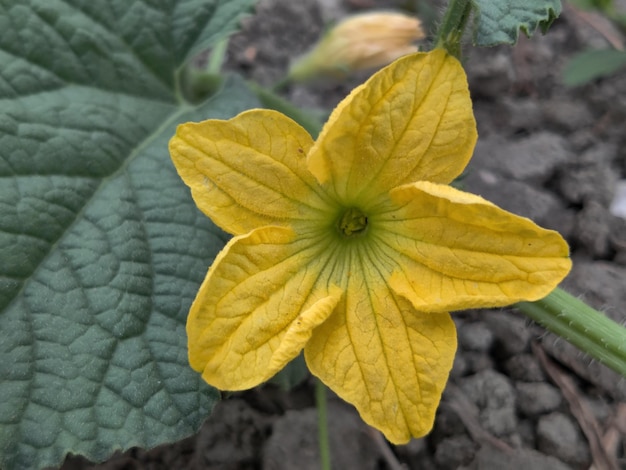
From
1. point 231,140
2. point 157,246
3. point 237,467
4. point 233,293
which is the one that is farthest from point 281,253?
point 237,467

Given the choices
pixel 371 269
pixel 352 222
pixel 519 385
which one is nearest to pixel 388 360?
pixel 371 269

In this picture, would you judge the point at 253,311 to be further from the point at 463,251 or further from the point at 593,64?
the point at 593,64

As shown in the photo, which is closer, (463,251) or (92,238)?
(463,251)

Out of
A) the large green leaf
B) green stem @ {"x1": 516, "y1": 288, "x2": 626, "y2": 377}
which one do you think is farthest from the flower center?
green stem @ {"x1": 516, "y1": 288, "x2": 626, "y2": 377}

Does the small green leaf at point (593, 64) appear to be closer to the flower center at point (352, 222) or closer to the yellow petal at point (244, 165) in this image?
the flower center at point (352, 222)

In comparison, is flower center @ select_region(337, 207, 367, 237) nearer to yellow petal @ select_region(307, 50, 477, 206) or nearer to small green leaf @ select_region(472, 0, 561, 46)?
yellow petal @ select_region(307, 50, 477, 206)

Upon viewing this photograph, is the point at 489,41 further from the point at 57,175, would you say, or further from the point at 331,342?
the point at 57,175
